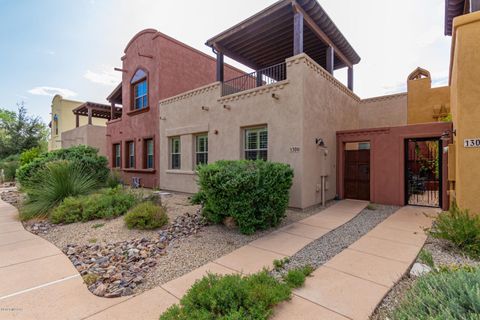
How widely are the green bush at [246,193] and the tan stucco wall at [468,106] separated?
3.84m

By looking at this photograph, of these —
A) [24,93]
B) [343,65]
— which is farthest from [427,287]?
[24,93]

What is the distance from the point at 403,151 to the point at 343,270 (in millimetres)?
6405

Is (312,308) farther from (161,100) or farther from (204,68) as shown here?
(204,68)

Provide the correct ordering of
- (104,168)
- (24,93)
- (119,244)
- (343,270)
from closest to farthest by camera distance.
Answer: (343,270) → (119,244) → (104,168) → (24,93)

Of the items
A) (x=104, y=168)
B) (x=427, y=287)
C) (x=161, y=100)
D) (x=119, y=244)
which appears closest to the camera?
(x=427, y=287)

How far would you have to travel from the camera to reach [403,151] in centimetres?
803

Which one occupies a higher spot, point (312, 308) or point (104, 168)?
point (104, 168)

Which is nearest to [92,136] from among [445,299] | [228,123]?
[228,123]

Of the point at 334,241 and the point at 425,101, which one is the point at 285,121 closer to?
the point at 334,241

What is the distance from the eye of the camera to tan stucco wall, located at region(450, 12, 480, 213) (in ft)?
15.5

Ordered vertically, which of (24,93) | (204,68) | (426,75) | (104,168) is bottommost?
(104,168)

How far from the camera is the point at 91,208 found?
665 cm

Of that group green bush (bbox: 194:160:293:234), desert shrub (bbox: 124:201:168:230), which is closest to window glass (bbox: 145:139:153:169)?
desert shrub (bbox: 124:201:168:230)

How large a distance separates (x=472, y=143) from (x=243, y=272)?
5.44 meters
